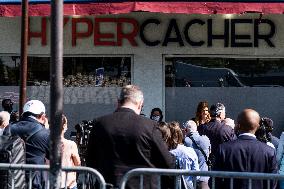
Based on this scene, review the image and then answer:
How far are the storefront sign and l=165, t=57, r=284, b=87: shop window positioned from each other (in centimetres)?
37

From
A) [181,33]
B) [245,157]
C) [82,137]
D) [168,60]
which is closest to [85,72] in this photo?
[168,60]

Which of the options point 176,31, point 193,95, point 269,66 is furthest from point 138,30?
point 269,66

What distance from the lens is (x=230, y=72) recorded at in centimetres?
1506

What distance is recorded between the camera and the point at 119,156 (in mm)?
6363

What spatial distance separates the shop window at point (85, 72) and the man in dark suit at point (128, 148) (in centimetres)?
866

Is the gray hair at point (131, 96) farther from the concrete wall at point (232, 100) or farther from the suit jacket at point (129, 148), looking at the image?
the concrete wall at point (232, 100)

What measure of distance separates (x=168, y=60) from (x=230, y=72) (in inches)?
53.9

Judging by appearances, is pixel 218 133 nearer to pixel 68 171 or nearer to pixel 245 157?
pixel 245 157

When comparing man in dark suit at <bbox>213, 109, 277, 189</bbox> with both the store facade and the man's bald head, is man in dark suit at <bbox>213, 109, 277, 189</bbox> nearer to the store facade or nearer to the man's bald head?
the man's bald head

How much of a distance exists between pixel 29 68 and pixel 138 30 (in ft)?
8.41

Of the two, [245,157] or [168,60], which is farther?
[168,60]

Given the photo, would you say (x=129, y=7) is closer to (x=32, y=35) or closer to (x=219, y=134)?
(x=32, y=35)

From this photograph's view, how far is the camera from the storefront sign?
14.9 m

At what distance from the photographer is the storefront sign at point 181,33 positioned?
14891 millimetres
